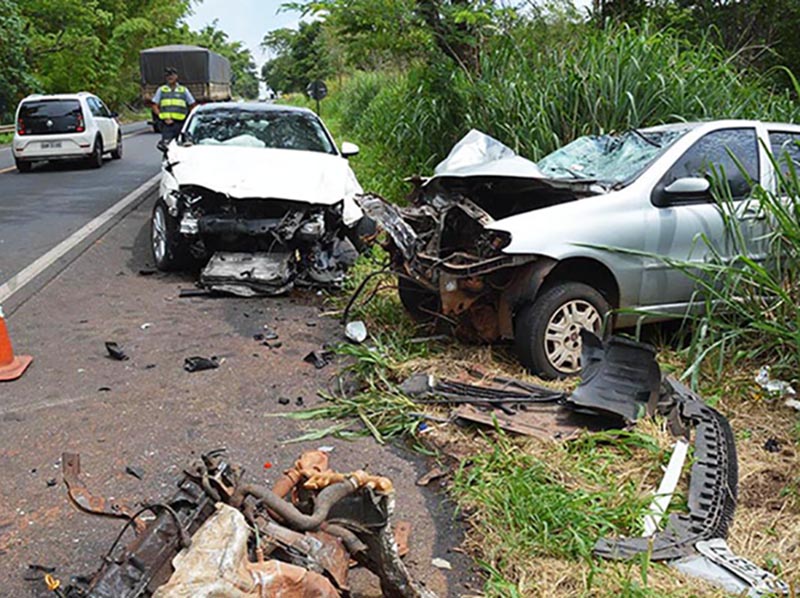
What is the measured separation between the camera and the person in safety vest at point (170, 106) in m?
14.1

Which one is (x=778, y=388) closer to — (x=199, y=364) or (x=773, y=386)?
(x=773, y=386)

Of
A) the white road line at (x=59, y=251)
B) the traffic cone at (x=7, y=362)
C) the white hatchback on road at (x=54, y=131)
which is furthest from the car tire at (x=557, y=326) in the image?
the white hatchback on road at (x=54, y=131)

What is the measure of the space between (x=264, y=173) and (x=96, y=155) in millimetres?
12071

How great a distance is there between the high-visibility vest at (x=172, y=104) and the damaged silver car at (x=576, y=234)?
9.58m

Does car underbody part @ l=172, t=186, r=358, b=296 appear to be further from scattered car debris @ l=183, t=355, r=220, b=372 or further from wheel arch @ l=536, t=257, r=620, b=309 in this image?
wheel arch @ l=536, t=257, r=620, b=309

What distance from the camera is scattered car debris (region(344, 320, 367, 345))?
5.91 meters

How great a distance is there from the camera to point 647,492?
372 centimetres

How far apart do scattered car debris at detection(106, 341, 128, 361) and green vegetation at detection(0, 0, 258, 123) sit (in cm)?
2780

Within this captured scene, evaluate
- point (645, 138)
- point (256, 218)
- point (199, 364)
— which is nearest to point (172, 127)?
point (256, 218)

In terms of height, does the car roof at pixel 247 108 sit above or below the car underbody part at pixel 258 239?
above

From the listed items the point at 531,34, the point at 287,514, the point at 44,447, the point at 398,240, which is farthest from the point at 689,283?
the point at 531,34

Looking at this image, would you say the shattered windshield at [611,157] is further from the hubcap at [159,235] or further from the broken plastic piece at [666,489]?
the hubcap at [159,235]

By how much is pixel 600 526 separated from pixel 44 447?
2967mm

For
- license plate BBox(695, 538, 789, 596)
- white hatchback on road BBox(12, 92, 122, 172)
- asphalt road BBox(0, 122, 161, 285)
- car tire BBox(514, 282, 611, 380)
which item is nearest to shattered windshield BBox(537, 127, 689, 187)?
car tire BBox(514, 282, 611, 380)
